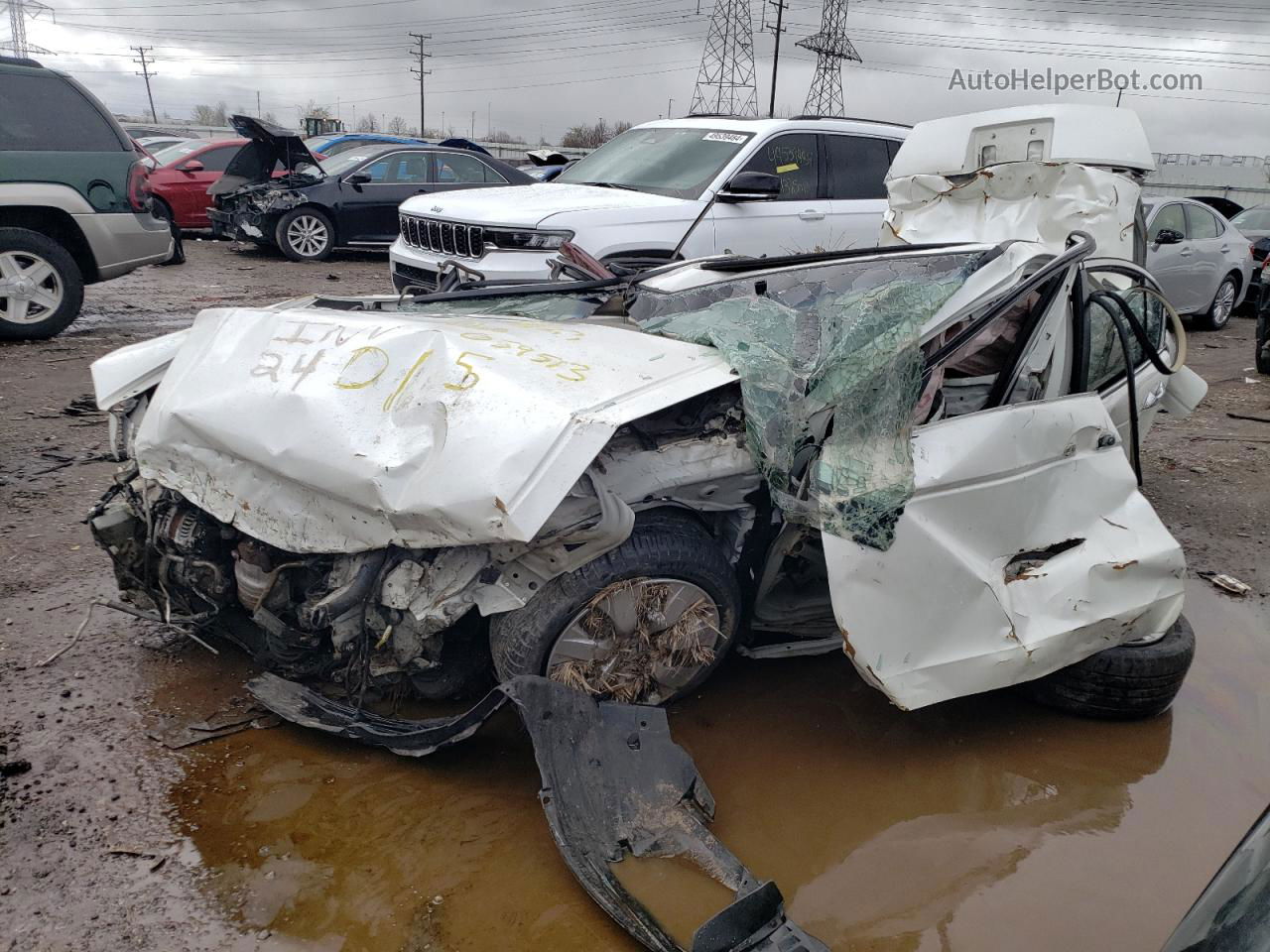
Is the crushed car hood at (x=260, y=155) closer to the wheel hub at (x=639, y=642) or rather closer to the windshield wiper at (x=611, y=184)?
the windshield wiper at (x=611, y=184)

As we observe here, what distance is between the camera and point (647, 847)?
7.79 feet

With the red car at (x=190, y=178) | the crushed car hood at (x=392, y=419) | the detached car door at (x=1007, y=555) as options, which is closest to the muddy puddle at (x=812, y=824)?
the detached car door at (x=1007, y=555)

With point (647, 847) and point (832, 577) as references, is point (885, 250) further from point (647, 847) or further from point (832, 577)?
point (647, 847)

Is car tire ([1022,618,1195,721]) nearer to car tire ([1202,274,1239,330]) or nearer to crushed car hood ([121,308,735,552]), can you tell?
crushed car hood ([121,308,735,552])

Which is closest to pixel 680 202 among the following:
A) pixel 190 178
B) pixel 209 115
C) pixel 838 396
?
pixel 838 396

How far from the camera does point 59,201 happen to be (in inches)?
274

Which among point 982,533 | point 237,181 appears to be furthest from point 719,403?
point 237,181

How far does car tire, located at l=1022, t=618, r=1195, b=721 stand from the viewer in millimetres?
3062

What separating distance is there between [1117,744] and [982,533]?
0.97m

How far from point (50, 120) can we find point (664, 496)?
6772 mm

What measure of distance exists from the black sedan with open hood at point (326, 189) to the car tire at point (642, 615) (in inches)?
407

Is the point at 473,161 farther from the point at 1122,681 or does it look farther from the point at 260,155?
the point at 1122,681

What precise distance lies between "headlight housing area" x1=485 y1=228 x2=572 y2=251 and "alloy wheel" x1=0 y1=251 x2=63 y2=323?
363 centimetres

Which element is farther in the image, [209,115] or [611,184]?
[209,115]
